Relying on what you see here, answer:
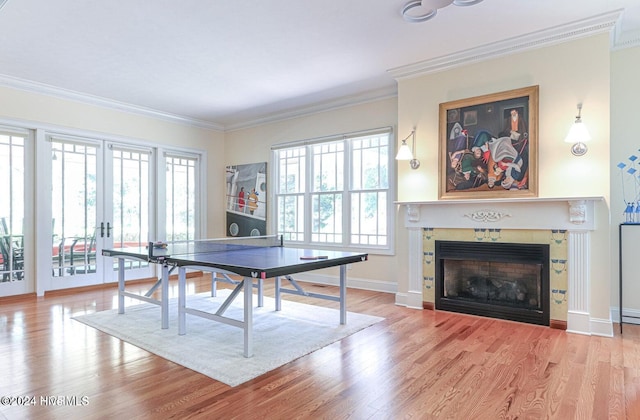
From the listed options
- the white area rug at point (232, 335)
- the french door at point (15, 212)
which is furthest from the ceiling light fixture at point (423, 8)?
the french door at point (15, 212)

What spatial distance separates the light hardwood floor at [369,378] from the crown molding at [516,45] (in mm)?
2771

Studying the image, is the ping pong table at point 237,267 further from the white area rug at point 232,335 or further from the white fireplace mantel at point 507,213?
the white fireplace mantel at point 507,213

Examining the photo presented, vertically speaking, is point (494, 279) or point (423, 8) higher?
point (423, 8)

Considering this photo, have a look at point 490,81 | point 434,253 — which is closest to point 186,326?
point 434,253

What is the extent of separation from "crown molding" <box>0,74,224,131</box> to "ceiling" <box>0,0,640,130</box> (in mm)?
21

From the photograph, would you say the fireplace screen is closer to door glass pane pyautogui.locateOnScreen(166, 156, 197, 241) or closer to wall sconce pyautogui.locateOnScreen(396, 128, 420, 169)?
wall sconce pyautogui.locateOnScreen(396, 128, 420, 169)

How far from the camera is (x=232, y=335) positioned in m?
3.45

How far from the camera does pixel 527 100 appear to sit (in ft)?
12.6

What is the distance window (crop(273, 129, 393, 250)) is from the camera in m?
5.51

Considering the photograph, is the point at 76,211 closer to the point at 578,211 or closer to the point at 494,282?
the point at 494,282

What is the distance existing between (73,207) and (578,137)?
633 cm

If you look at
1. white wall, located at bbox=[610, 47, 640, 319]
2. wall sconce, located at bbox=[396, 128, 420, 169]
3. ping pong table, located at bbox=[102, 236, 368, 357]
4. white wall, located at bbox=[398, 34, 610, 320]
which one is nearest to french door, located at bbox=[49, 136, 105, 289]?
ping pong table, located at bbox=[102, 236, 368, 357]

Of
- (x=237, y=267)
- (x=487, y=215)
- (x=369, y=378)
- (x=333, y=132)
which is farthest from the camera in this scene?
(x=333, y=132)

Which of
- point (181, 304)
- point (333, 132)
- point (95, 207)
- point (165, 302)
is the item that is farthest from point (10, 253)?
point (333, 132)
